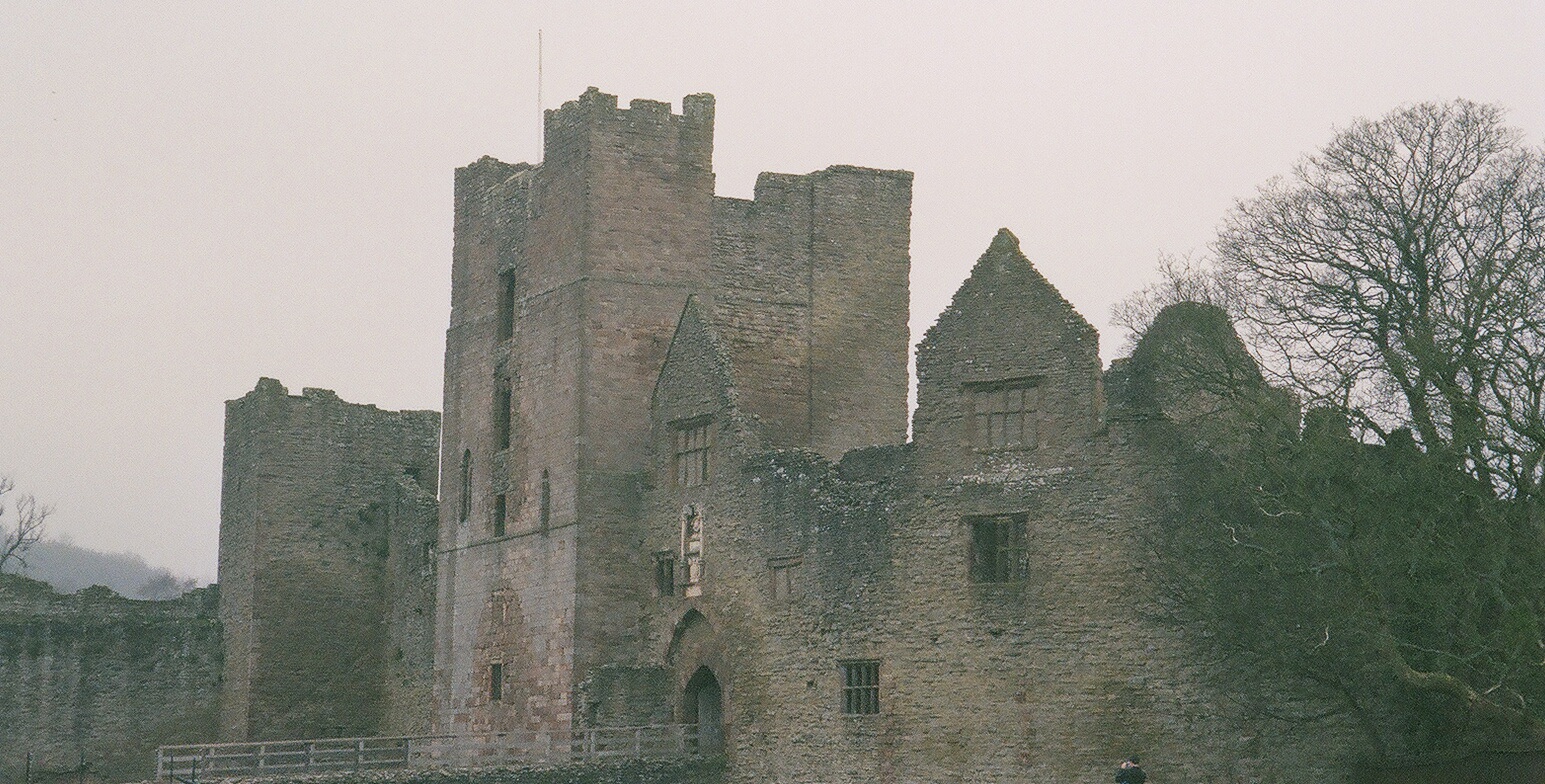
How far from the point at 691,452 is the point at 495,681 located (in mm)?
6380

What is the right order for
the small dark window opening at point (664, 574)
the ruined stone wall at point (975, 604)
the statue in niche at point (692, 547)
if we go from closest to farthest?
the ruined stone wall at point (975, 604) < the statue in niche at point (692, 547) < the small dark window opening at point (664, 574)

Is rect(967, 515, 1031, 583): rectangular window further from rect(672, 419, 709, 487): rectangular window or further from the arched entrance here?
the arched entrance

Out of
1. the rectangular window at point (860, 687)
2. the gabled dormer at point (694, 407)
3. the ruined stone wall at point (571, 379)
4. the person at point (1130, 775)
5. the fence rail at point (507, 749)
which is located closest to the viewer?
the person at point (1130, 775)

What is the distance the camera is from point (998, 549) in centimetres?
3441

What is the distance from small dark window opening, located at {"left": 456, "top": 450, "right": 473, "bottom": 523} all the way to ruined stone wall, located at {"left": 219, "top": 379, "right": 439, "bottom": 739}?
317cm

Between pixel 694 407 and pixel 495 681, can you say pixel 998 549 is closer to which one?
pixel 694 407

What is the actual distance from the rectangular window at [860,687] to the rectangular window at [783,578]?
1631 millimetres

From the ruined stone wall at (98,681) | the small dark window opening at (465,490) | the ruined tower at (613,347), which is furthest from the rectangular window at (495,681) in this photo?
the ruined stone wall at (98,681)

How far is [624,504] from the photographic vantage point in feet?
134

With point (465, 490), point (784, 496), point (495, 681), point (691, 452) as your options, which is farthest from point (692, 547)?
point (465, 490)

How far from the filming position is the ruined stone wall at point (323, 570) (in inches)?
1918

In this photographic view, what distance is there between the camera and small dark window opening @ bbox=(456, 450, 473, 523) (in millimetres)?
44875

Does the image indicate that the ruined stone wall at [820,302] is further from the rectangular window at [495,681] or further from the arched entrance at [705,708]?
the rectangular window at [495,681]

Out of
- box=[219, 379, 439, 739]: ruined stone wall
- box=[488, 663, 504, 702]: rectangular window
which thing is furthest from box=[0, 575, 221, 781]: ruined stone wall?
box=[488, 663, 504, 702]: rectangular window
